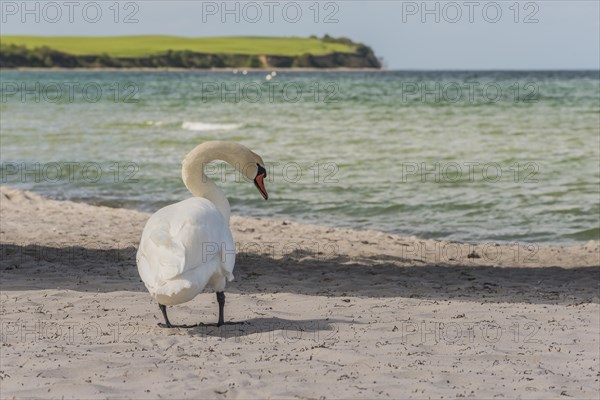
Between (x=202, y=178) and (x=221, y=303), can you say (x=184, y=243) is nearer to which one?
(x=221, y=303)

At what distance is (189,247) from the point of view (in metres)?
5.89

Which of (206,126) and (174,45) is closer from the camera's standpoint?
(206,126)

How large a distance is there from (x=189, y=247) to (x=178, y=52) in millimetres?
144111

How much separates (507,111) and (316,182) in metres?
22.8

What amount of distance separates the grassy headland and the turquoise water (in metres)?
104

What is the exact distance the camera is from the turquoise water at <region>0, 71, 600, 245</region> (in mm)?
14711

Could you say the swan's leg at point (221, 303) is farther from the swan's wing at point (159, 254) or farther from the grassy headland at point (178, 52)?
the grassy headland at point (178, 52)

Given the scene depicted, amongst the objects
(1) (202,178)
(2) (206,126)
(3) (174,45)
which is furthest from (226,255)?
(3) (174,45)

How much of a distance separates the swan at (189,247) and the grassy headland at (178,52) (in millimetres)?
139845

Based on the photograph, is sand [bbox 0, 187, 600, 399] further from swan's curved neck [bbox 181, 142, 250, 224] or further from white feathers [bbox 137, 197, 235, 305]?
swan's curved neck [bbox 181, 142, 250, 224]

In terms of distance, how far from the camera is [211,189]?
6.97 metres

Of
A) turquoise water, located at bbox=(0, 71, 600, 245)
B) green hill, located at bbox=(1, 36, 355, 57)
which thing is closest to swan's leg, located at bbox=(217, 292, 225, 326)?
turquoise water, located at bbox=(0, 71, 600, 245)

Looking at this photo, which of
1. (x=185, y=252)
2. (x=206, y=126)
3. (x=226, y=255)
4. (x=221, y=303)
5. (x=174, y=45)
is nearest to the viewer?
(x=185, y=252)

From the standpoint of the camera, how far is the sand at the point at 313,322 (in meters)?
5.23
